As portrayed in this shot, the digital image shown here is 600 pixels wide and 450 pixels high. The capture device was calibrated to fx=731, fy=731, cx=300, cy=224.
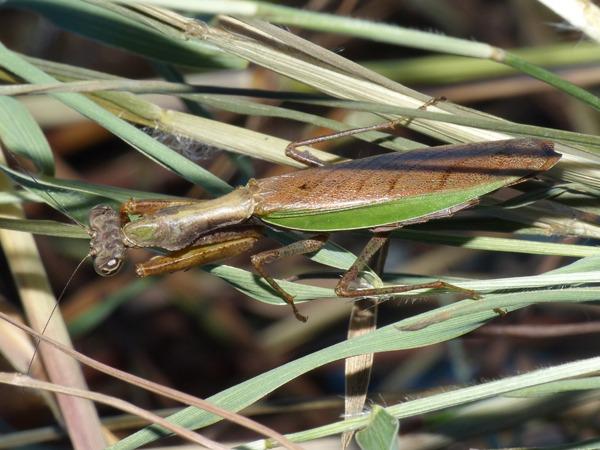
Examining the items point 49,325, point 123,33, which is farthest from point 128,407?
point 123,33

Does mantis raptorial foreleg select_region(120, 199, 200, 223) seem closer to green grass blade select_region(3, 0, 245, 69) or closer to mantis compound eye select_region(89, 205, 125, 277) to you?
mantis compound eye select_region(89, 205, 125, 277)

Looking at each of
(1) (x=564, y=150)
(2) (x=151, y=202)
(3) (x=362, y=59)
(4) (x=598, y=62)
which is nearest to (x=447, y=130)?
(1) (x=564, y=150)

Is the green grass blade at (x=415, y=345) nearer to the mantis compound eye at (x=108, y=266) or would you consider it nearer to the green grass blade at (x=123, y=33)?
the mantis compound eye at (x=108, y=266)

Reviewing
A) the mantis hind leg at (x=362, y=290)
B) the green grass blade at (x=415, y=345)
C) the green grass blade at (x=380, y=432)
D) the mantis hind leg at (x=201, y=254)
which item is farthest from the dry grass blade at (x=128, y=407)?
the mantis hind leg at (x=201, y=254)

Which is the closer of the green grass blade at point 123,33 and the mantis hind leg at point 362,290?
the mantis hind leg at point 362,290

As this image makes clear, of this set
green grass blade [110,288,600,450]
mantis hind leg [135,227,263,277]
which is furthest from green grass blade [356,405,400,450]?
mantis hind leg [135,227,263,277]

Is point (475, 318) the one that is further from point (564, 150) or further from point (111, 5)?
point (111, 5)

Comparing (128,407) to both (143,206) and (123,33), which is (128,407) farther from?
(123,33)
